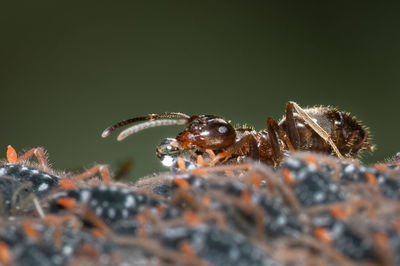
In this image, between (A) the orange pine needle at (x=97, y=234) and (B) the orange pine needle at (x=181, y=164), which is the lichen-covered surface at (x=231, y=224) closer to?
(A) the orange pine needle at (x=97, y=234)

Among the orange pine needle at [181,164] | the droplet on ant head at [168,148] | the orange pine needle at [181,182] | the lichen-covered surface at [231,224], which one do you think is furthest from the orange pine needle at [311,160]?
the droplet on ant head at [168,148]

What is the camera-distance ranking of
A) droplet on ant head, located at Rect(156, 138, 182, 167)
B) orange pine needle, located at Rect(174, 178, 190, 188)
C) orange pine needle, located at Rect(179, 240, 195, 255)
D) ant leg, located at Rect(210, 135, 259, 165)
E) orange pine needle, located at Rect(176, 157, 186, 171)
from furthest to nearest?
ant leg, located at Rect(210, 135, 259, 165), droplet on ant head, located at Rect(156, 138, 182, 167), orange pine needle, located at Rect(176, 157, 186, 171), orange pine needle, located at Rect(174, 178, 190, 188), orange pine needle, located at Rect(179, 240, 195, 255)

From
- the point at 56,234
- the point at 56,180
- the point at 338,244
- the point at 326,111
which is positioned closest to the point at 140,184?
the point at 56,180

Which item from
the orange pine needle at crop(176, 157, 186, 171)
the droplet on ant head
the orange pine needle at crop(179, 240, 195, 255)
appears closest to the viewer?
the orange pine needle at crop(179, 240, 195, 255)

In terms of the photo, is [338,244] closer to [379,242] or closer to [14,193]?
[379,242]

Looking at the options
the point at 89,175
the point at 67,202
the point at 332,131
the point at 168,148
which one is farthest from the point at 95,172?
the point at 332,131

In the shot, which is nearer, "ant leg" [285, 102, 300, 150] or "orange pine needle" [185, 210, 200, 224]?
"orange pine needle" [185, 210, 200, 224]

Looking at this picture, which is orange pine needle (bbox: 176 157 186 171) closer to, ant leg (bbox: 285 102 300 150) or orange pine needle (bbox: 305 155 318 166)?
orange pine needle (bbox: 305 155 318 166)

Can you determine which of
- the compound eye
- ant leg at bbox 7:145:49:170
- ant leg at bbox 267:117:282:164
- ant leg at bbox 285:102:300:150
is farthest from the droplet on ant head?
ant leg at bbox 7:145:49:170
